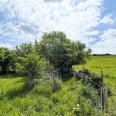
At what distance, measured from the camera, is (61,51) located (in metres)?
29.1

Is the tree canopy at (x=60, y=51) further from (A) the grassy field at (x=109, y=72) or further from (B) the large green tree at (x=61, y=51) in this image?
(A) the grassy field at (x=109, y=72)

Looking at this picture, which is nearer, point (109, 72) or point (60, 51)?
point (60, 51)

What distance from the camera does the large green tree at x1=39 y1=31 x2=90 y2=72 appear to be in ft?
95.2

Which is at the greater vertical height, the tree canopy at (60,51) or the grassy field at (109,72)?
the tree canopy at (60,51)

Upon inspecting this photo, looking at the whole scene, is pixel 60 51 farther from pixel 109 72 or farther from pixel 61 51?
pixel 109 72

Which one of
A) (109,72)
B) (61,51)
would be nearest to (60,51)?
(61,51)

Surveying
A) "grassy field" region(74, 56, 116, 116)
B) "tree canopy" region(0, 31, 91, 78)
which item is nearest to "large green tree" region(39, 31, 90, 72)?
"tree canopy" region(0, 31, 91, 78)

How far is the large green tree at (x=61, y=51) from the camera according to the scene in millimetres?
29031

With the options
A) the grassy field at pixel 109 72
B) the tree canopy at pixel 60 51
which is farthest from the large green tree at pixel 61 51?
the grassy field at pixel 109 72

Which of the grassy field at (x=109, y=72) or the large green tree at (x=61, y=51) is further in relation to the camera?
the large green tree at (x=61, y=51)

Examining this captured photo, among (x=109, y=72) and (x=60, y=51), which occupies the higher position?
(x=60, y=51)

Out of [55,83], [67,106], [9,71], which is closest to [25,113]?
[67,106]

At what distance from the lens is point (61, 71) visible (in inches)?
1186

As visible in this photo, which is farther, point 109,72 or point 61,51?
point 109,72
